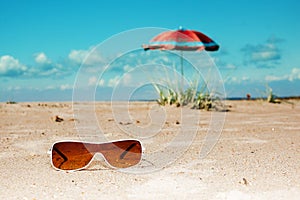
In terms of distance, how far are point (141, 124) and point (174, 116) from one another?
1726 millimetres

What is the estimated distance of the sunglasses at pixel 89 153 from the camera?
11.8ft

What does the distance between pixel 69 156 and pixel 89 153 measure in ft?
0.56

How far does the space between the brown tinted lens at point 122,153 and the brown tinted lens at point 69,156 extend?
17 centimetres

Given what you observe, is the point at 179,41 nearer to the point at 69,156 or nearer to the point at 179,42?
the point at 179,42

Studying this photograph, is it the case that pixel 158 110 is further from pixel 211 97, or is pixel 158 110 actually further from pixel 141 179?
pixel 141 179

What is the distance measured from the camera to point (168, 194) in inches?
114

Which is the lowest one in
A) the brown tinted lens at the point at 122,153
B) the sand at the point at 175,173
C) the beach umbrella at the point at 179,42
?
the sand at the point at 175,173

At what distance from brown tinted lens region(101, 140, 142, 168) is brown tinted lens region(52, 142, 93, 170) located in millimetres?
169

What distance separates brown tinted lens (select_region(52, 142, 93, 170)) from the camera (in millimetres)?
3590

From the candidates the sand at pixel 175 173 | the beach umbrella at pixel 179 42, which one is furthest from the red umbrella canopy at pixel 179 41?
the sand at pixel 175 173

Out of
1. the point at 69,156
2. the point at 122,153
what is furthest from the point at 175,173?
the point at 69,156

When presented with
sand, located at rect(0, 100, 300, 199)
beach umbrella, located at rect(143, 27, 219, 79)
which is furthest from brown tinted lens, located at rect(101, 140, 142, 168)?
beach umbrella, located at rect(143, 27, 219, 79)

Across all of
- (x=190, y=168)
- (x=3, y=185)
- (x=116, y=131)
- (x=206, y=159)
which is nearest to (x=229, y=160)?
(x=206, y=159)

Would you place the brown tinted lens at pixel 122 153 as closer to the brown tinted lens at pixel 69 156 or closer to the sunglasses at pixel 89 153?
the sunglasses at pixel 89 153
